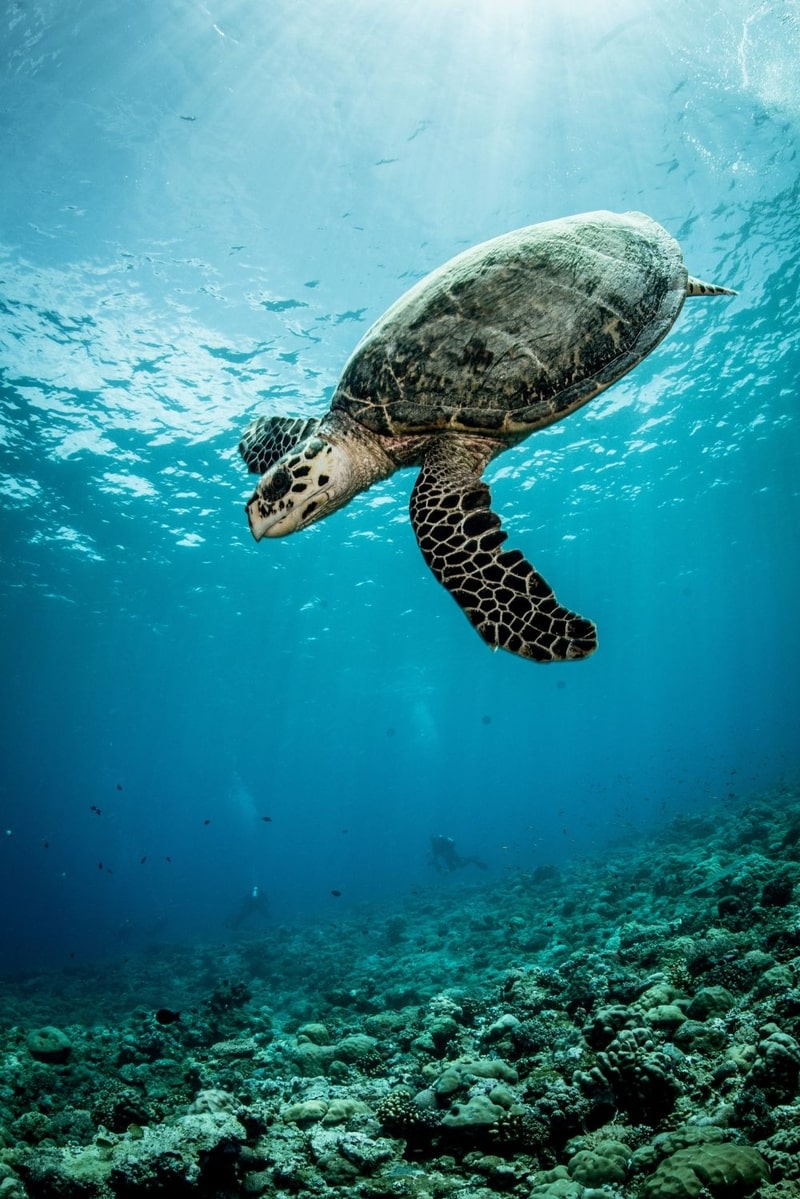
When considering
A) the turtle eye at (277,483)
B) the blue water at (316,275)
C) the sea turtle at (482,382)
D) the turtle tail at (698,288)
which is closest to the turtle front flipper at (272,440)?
the sea turtle at (482,382)

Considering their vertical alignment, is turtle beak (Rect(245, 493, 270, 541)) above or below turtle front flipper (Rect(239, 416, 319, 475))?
below

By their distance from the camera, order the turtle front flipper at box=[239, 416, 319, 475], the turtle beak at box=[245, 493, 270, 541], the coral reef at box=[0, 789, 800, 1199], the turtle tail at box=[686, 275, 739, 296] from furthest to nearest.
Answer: the turtle front flipper at box=[239, 416, 319, 475], the turtle tail at box=[686, 275, 739, 296], the turtle beak at box=[245, 493, 270, 541], the coral reef at box=[0, 789, 800, 1199]

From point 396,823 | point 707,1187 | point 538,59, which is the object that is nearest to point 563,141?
point 538,59

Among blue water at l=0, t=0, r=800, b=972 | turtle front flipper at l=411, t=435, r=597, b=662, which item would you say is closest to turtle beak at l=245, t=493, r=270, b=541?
turtle front flipper at l=411, t=435, r=597, b=662

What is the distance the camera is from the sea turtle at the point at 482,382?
3.42 meters

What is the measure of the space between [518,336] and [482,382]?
1.31ft

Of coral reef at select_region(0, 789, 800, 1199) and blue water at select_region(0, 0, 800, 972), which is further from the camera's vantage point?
blue water at select_region(0, 0, 800, 972)

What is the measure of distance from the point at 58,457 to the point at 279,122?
12.2 metres

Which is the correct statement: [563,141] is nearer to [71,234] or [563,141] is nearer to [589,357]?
[71,234]

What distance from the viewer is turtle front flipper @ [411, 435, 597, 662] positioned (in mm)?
2947

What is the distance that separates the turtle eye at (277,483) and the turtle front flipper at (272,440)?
0.85 metres

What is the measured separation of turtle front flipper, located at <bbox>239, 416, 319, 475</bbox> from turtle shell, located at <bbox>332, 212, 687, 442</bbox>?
0.86 metres

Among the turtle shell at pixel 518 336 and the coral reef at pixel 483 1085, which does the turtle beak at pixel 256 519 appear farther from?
the coral reef at pixel 483 1085

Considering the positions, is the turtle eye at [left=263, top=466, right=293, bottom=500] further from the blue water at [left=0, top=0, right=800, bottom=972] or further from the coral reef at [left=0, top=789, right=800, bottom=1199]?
Result: the blue water at [left=0, top=0, right=800, bottom=972]
